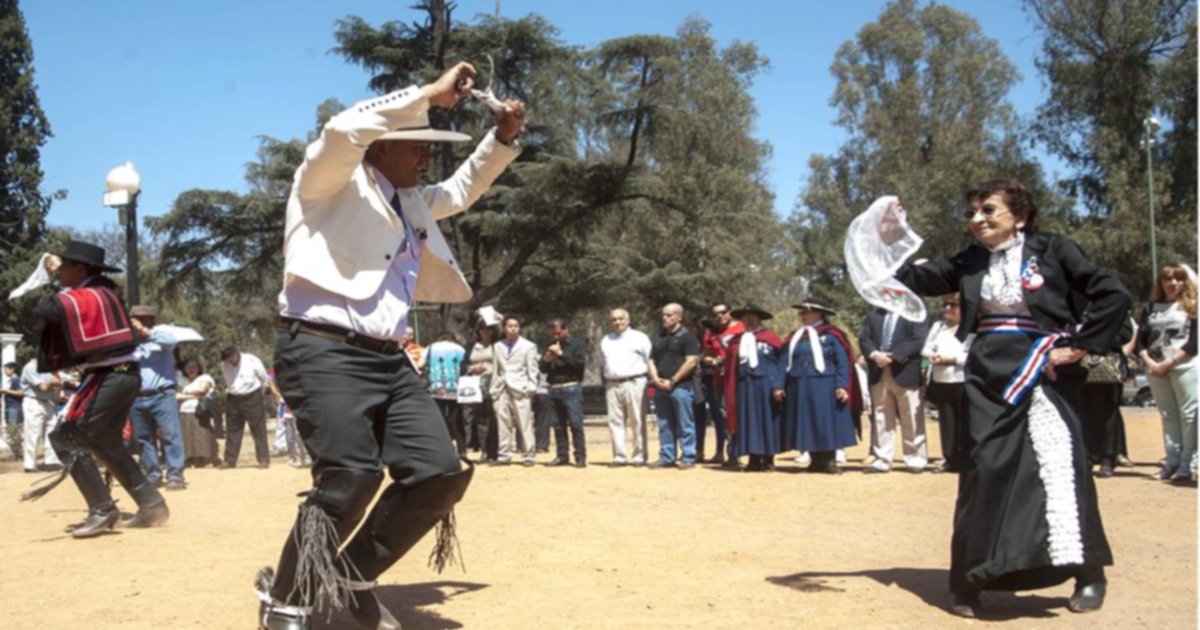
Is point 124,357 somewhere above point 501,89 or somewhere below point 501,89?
below

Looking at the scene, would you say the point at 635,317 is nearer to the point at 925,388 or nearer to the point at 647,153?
the point at 647,153

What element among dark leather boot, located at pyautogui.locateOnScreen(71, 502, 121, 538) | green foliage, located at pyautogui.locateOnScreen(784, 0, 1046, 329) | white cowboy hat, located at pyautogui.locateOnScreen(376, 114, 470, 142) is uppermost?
green foliage, located at pyautogui.locateOnScreen(784, 0, 1046, 329)

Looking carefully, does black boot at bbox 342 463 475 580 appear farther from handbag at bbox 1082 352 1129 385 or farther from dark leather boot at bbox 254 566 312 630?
handbag at bbox 1082 352 1129 385

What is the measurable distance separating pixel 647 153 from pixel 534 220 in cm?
1591

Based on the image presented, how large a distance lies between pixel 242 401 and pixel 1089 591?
12.7 m

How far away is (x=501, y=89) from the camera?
1168 inches

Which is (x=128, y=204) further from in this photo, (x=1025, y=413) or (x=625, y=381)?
(x=1025, y=413)

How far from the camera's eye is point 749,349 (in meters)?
13.5

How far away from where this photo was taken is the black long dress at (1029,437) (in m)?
5.25

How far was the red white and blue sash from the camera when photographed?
541 centimetres

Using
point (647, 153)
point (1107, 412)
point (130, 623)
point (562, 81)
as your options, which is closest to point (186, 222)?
point (562, 81)

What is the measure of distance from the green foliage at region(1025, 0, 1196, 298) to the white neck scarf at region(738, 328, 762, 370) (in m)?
26.9

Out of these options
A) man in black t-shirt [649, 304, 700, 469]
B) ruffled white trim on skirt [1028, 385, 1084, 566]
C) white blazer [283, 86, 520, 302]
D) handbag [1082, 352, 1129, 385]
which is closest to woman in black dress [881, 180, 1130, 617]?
ruffled white trim on skirt [1028, 385, 1084, 566]

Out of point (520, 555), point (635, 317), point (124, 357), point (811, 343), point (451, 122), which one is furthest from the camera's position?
point (635, 317)
